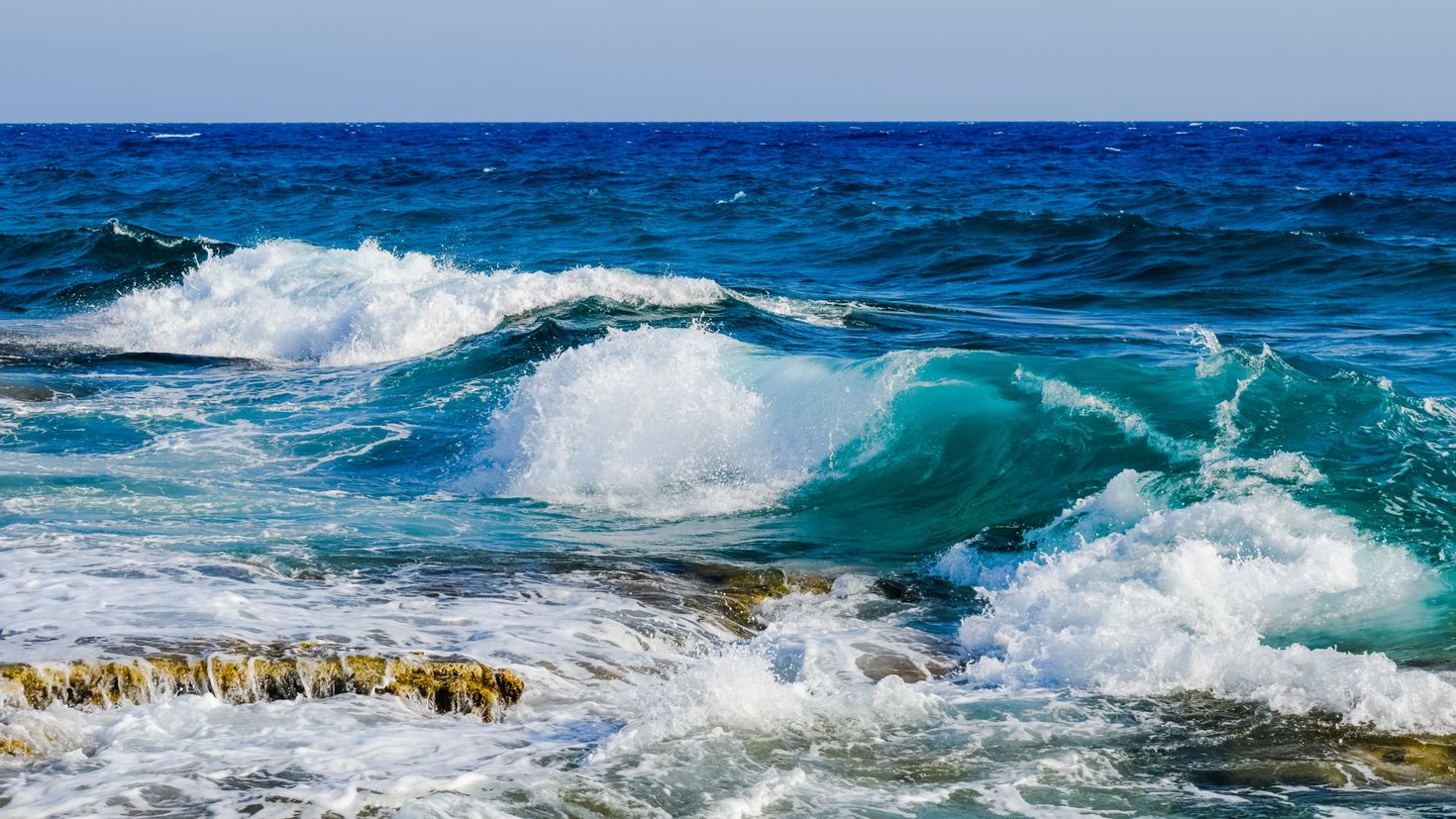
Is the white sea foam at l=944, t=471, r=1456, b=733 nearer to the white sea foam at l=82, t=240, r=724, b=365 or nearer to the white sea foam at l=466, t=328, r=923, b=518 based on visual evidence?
the white sea foam at l=466, t=328, r=923, b=518

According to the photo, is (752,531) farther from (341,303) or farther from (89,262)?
(89,262)

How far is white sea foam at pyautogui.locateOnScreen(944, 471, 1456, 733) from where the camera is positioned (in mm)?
5480

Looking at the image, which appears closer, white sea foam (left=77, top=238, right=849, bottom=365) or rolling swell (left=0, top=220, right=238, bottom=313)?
white sea foam (left=77, top=238, right=849, bottom=365)

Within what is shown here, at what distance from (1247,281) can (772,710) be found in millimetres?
16222

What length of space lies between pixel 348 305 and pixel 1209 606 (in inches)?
488

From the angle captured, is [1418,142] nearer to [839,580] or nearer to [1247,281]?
[1247,281]

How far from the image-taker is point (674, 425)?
10188 millimetres

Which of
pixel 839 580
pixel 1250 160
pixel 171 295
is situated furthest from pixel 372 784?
pixel 1250 160

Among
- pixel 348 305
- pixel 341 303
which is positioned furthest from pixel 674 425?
pixel 341 303

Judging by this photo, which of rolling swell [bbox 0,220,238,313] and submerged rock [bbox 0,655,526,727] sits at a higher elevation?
rolling swell [bbox 0,220,238,313]

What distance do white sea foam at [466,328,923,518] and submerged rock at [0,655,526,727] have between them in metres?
3.60

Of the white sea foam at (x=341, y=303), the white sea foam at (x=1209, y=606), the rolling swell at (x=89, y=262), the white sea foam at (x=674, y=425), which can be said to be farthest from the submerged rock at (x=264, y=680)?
the rolling swell at (x=89, y=262)

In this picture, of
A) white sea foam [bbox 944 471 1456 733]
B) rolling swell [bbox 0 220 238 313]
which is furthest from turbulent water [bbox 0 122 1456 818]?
rolling swell [bbox 0 220 238 313]

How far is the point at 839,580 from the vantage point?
726 centimetres
